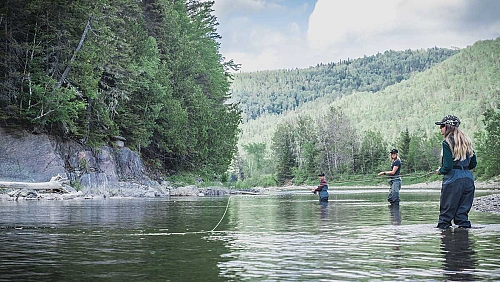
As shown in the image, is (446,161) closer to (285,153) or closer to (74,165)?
(74,165)

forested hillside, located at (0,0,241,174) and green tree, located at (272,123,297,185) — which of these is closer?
forested hillside, located at (0,0,241,174)

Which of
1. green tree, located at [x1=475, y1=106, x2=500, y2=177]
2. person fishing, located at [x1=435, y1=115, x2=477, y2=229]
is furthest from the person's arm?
green tree, located at [x1=475, y1=106, x2=500, y2=177]

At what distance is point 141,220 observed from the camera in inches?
590

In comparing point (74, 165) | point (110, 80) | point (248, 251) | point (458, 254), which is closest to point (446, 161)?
point (458, 254)

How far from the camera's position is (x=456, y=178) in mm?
11391

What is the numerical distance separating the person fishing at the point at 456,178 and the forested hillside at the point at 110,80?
24.6 meters

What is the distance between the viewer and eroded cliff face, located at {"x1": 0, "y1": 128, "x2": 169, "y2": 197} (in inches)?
1243

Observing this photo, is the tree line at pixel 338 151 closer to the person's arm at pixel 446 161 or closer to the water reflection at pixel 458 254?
the person's arm at pixel 446 161

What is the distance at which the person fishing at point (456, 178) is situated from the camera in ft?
37.3

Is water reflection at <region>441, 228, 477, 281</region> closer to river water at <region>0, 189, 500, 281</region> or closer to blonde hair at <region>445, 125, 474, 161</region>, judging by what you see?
river water at <region>0, 189, 500, 281</region>

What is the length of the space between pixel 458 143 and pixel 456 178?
0.66 metres

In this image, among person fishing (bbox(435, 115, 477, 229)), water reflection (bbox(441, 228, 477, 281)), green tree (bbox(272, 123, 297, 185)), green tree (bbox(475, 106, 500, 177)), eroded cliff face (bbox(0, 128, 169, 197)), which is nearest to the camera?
water reflection (bbox(441, 228, 477, 281))

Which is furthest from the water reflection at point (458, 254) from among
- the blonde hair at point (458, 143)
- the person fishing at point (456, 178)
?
the blonde hair at point (458, 143)

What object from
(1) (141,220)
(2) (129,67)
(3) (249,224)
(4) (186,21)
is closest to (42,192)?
(2) (129,67)
